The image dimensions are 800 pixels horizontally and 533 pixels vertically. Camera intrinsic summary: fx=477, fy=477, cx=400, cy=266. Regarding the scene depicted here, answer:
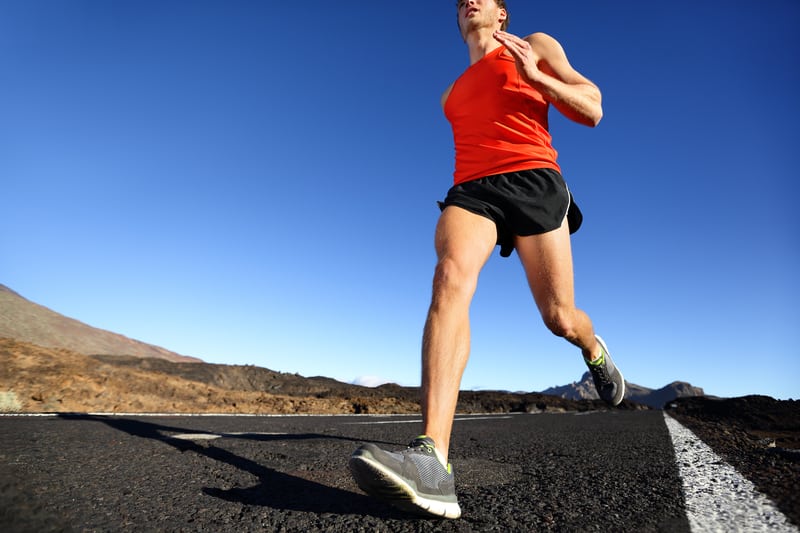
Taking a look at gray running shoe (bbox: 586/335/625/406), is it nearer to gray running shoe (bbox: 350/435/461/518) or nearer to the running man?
the running man

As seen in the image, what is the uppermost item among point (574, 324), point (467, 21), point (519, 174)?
point (467, 21)

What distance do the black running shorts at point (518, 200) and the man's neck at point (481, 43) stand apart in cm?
77

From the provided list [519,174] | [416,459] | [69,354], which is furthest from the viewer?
[69,354]

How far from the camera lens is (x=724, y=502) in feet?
5.19

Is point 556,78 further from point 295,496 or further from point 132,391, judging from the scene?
point 132,391

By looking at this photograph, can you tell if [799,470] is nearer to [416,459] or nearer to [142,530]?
[416,459]

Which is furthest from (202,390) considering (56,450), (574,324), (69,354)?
(574,324)

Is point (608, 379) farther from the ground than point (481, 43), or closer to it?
closer to it

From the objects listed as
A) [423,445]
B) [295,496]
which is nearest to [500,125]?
[423,445]

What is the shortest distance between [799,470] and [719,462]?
0.37 metres

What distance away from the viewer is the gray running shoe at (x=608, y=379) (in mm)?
2934

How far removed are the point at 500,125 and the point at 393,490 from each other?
5.55 feet

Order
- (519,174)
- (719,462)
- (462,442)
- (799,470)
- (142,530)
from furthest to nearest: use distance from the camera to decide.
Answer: (462,442) < (719,462) < (519,174) < (799,470) < (142,530)

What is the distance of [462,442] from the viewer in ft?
11.4
